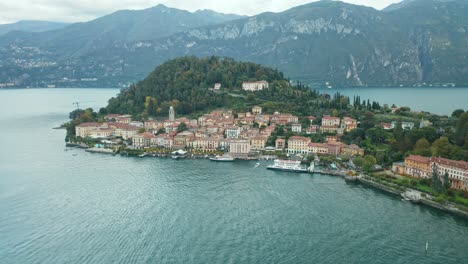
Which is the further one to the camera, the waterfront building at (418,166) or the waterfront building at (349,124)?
the waterfront building at (349,124)

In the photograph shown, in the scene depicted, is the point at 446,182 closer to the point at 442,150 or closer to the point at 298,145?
the point at 442,150

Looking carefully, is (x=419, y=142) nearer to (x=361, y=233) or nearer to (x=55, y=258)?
(x=361, y=233)

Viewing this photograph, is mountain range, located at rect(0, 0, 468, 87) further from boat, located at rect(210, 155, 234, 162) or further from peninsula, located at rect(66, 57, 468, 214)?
boat, located at rect(210, 155, 234, 162)

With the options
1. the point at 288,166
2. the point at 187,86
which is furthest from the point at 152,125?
the point at 288,166

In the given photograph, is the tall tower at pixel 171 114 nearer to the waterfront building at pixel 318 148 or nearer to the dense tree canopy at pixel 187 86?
the dense tree canopy at pixel 187 86

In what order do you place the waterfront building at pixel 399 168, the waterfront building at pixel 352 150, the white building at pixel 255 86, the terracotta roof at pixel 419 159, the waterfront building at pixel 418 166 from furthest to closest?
the white building at pixel 255 86
the waterfront building at pixel 352 150
the waterfront building at pixel 399 168
the terracotta roof at pixel 419 159
the waterfront building at pixel 418 166

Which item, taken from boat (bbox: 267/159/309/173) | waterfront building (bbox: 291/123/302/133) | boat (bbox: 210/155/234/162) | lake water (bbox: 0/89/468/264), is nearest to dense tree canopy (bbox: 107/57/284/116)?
waterfront building (bbox: 291/123/302/133)

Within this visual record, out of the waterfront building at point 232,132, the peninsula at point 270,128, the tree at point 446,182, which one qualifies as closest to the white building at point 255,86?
the peninsula at point 270,128
